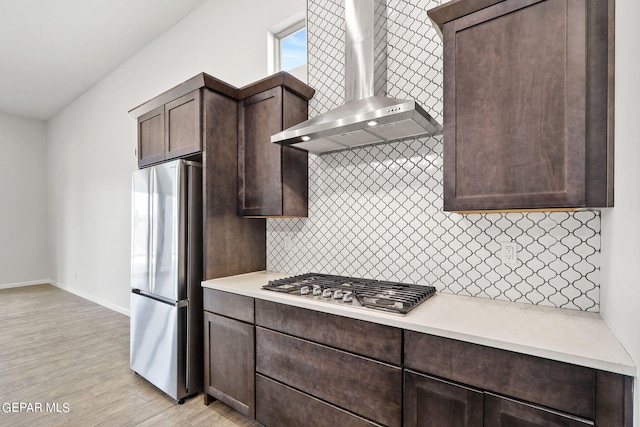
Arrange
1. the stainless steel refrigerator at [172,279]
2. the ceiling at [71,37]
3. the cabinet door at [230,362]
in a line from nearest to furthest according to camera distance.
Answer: the cabinet door at [230,362], the stainless steel refrigerator at [172,279], the ceiling at [71,37]

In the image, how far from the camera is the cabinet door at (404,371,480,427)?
4.04 feet

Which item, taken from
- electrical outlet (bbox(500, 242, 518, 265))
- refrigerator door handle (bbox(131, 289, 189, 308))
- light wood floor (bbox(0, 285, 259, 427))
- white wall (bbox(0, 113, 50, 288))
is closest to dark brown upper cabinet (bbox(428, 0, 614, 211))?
electrical outlet (bbox(500, 242, 518, 265))

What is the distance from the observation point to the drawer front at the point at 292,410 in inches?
63.4

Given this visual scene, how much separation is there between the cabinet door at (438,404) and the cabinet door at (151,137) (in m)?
2.52

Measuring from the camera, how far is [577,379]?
106 cm

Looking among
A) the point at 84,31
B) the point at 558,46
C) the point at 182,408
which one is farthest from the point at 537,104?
the point at 84,31

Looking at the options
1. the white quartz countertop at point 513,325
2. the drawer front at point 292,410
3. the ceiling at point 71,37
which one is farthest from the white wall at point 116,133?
the drawer front at point 292,410

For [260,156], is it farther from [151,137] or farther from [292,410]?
[292,410]

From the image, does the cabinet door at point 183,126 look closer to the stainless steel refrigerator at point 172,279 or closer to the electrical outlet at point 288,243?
the stainless steel refrigerator at point 172,279

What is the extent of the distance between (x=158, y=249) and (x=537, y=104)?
2538 mm

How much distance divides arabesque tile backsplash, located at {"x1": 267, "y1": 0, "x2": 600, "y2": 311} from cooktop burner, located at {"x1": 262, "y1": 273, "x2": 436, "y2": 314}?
146 millimetres

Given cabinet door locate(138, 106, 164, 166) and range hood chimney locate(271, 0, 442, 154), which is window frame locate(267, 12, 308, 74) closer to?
range hood chimney locate(271, 0, 442, 154)

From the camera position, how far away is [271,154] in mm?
2363

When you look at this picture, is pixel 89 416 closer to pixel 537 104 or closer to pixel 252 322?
pixel 252 322
